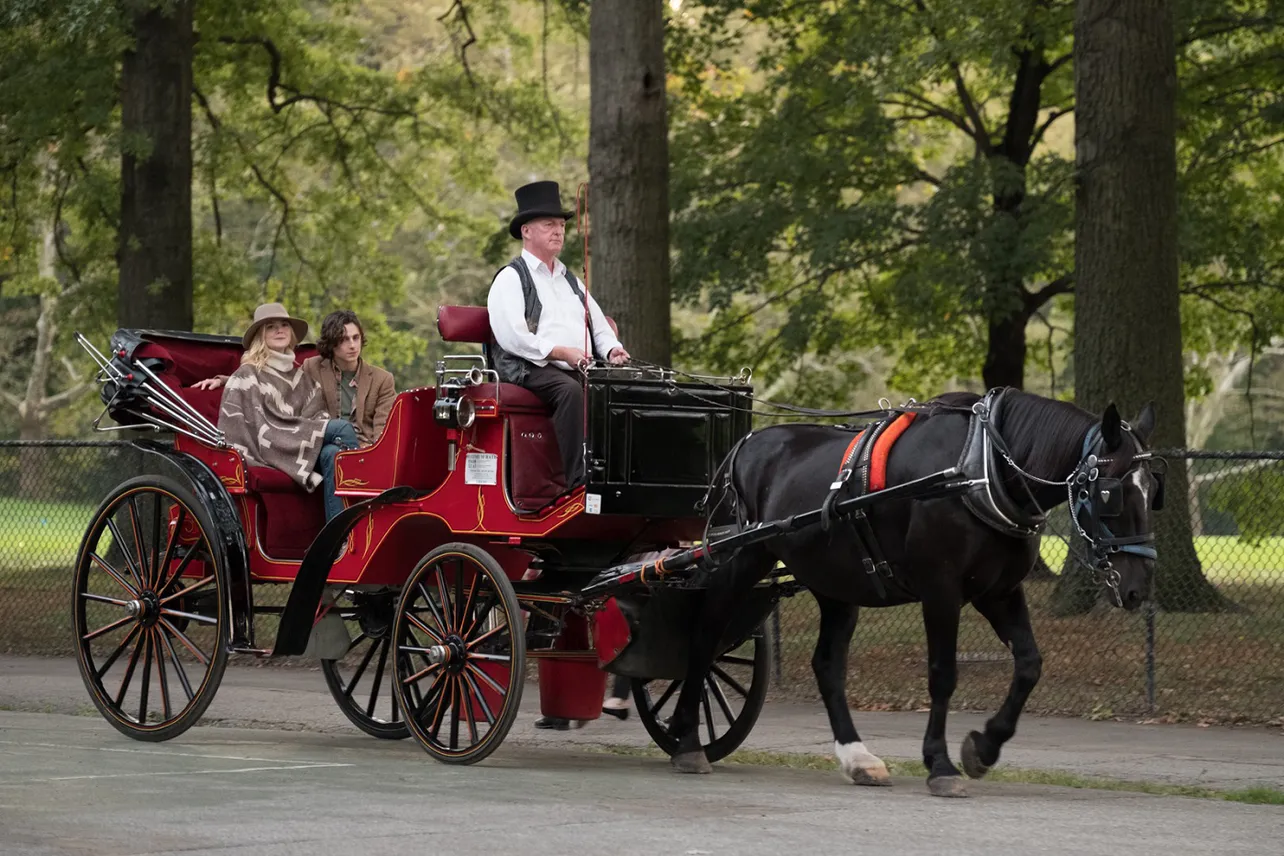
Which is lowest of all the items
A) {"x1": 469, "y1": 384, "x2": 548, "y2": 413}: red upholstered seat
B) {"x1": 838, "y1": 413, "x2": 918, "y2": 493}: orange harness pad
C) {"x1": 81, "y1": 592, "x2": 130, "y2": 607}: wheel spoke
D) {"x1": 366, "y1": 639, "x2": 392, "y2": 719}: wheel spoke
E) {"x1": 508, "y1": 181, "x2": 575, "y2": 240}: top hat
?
{"x1": 366, "y1": 639, "x2": 392, "y2": 719}: wheel spoke

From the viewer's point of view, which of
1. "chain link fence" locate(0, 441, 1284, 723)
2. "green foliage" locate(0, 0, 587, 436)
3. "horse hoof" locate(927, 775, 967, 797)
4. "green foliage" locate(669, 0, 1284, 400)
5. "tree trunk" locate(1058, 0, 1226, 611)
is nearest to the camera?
"horse hoof" locate(927, 775, 967, 797)

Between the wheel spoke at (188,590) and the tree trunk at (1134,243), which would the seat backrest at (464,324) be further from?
the tree trunk at (1134,243)

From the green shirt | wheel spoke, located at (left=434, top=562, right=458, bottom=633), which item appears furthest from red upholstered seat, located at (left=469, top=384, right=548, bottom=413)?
the green shirt

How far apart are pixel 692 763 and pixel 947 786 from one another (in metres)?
1.49

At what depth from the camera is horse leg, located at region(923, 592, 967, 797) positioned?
27.9 feet

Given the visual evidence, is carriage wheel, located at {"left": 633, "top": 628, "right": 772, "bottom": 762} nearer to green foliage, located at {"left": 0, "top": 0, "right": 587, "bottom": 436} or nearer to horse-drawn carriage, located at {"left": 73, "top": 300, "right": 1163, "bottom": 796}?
horse-drawn carriage, located at {"left": 73, "top": 300, "right": 1163, "bottom": 796}

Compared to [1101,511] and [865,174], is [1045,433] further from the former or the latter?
[865,174]

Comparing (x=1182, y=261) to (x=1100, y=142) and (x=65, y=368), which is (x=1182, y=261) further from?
(x=65, y=368)

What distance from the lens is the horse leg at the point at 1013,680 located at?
872 centimetres

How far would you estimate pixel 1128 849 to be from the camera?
6.85 m

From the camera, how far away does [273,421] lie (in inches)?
429

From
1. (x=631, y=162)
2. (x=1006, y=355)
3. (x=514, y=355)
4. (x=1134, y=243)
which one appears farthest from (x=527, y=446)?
(x=1006, y=355)

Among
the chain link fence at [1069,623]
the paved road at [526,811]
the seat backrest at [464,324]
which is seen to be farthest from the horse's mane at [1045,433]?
the chain link fence at [1069,623]

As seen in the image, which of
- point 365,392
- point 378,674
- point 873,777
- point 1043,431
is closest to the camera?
point 1043,431
